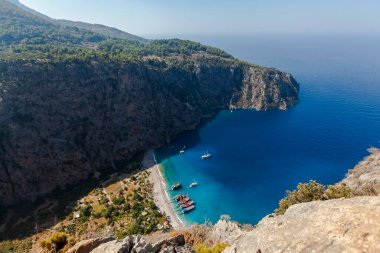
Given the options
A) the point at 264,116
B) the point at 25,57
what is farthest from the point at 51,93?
the point at 264,116

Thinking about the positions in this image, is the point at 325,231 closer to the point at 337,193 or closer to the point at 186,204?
the point at 337,193

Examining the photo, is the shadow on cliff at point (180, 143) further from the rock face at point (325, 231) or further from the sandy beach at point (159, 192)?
the rock face at point (325, 231)

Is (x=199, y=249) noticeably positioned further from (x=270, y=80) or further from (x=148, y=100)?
(x=270, y=80)

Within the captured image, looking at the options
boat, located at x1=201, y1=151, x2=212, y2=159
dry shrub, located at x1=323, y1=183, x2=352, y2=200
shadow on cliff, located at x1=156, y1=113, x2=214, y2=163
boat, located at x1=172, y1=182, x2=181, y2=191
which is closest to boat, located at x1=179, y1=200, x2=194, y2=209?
boat, located at x1=172, y1=182, x2=181, y2=191

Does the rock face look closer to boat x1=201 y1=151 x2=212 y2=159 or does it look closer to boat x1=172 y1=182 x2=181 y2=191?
boat x1=172 y1=182 x2=181 y2=191

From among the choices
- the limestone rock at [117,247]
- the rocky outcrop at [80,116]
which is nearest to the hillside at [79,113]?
the rocky outcrop at [80,116]
